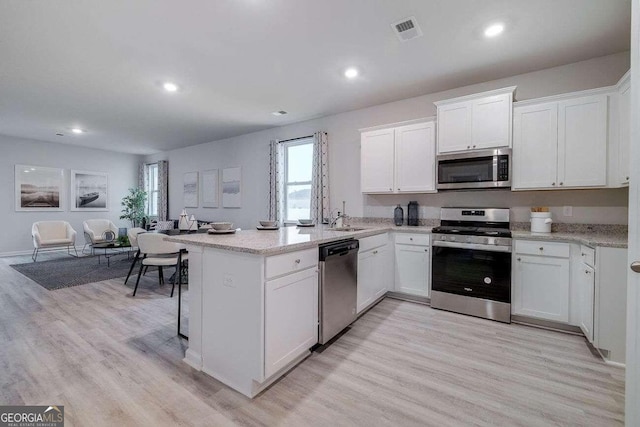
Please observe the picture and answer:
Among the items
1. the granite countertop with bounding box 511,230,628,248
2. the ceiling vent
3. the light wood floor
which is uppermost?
the ceiling vent

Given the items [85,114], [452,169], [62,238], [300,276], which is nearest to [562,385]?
[300,276]

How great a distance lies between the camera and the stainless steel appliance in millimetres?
2857

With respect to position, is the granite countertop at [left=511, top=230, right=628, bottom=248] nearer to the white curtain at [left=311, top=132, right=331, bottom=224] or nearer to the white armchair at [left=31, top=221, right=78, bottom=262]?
the white curtain at [left=311, top=132, right=331, bottom=224]

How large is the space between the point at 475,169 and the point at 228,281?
2.87 m

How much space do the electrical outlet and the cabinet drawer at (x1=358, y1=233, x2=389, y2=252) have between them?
1.43 meters

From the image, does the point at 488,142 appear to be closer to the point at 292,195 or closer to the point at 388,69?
the point at 388,69

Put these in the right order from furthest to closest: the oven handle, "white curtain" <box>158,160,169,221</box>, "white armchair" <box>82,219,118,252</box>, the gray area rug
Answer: "white curtain" <box>158,160,169,221</box> < "white armchair" <box>82,219,118,252</box> < the gray area rug < the oven handle

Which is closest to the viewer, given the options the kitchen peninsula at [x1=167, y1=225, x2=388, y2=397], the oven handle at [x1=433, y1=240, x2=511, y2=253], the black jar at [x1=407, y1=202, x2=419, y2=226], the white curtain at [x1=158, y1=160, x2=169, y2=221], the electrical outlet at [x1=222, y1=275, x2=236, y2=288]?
the kitchen peninsula at [x1=167, y1=225, x2=388, y2=397]

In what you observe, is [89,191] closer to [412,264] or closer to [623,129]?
[412,264]

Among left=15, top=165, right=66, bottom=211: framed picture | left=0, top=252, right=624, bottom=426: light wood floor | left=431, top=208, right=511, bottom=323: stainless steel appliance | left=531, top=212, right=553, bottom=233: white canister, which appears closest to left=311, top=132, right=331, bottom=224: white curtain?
left=431, top=208, right=511, bottom=323: stainless steel appliance

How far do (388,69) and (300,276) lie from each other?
251 cm

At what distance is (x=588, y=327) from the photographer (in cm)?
237

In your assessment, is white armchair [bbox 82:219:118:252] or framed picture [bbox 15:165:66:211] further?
framed picture [bbox 15:165:66:211]

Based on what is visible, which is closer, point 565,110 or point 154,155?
point 565,110
